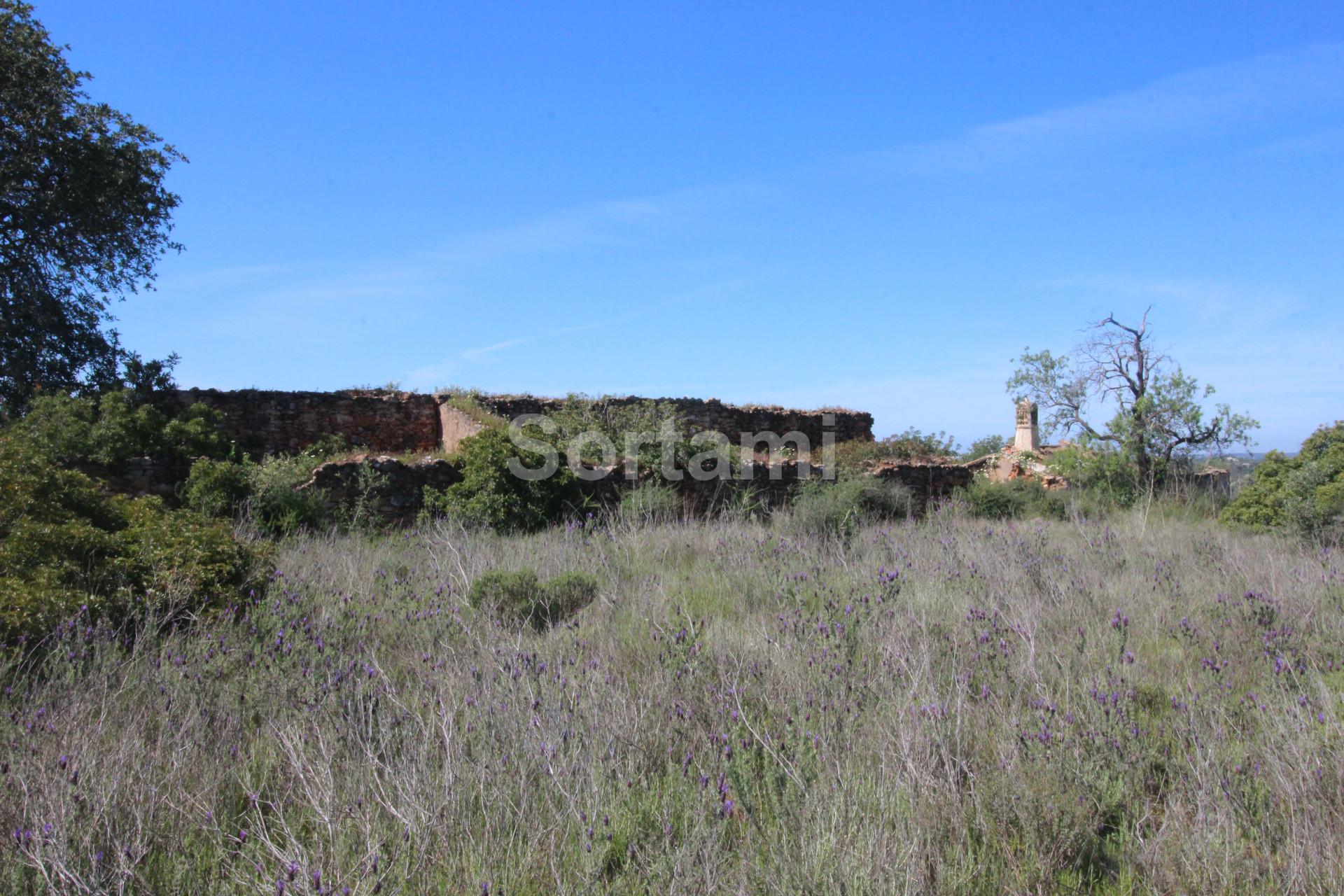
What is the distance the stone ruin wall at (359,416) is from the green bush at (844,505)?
4866mm

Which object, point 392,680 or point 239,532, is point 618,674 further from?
point 239,532

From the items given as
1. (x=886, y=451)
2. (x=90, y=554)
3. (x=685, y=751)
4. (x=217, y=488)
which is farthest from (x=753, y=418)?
(x=685, y=751)

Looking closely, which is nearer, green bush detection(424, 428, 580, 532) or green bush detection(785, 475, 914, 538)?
green bush detection(785, 475, 914, 538)

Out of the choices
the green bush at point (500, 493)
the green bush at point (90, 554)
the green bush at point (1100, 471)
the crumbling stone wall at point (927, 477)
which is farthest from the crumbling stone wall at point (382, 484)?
the green bush at point (1100, 471)

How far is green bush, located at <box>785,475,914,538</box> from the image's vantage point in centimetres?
1098

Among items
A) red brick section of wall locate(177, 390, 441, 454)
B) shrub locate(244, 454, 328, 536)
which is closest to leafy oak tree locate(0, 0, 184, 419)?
red brick section of wall locate(177, 390, 441, 454)

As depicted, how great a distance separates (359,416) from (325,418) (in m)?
0.71

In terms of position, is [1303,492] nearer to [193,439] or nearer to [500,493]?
[500,493]

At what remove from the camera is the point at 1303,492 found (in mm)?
10977

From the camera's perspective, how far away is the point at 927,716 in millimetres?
3635

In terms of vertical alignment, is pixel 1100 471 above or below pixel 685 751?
above

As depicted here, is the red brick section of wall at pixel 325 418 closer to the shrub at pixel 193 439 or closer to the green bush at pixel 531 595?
the shrub at pixel 193 439

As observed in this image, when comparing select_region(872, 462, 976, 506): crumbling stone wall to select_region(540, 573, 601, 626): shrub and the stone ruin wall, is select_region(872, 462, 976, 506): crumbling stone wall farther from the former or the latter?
select_region(540, 573, 601, 626): shrub

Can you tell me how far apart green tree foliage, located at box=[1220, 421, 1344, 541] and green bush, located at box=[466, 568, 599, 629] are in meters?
8.66
